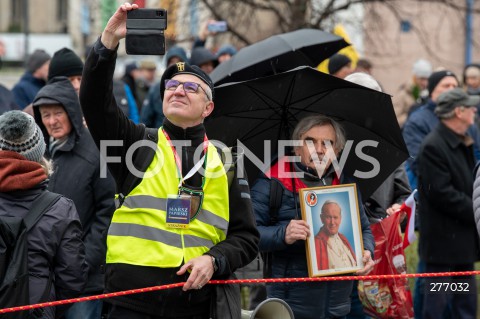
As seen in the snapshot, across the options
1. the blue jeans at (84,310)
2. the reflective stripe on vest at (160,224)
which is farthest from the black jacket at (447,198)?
the reflective stripe on vest at (160,224)

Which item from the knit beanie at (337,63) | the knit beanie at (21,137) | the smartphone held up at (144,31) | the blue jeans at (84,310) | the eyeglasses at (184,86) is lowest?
the blue jeans at (84,310)

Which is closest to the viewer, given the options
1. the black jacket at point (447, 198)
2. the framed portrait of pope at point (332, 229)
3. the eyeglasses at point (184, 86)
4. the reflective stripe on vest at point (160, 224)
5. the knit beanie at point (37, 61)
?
the reflective stripe on vest at point (160, 224)

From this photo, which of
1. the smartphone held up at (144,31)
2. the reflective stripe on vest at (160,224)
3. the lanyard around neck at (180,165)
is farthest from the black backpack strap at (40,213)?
the smartphone held up at (144,31)

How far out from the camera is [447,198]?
7.50 meters

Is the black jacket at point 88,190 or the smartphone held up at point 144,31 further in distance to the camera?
the black jacket at point 88,190

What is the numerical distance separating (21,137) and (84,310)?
1.67 meters

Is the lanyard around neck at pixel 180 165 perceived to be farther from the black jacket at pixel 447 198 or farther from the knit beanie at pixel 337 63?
the knit beanie at pixel 337 63

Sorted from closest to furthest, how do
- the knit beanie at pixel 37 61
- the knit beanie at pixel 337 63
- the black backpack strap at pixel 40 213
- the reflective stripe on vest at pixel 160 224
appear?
the reflective stripe on vest at pixel 160 224, the black backpack strap at pixel 40 213, the knit beanie at pixel 337 63, the knit beanie at pixel 37 61

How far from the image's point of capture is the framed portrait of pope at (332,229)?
541 cm

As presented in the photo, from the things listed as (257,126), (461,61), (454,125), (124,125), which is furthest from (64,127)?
(461,61)

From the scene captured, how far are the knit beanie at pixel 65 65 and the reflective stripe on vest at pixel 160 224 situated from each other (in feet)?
8.92

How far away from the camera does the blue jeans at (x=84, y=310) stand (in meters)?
5.99

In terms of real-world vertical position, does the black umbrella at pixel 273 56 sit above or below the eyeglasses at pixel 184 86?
above

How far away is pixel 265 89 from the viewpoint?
18.6ft
